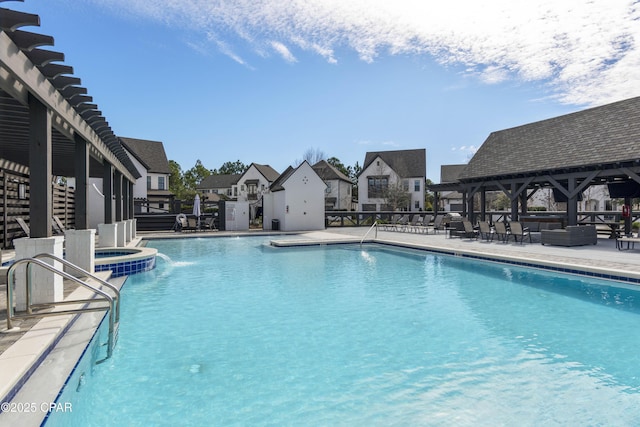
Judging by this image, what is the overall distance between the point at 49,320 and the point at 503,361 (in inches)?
223

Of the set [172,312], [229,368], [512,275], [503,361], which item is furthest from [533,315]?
[172,312]

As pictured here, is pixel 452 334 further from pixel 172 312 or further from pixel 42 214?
pixel 42 214

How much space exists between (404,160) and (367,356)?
43189 mm

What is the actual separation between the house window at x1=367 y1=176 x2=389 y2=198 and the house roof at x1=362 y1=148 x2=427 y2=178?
1.72 m

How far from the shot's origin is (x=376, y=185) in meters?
44.4

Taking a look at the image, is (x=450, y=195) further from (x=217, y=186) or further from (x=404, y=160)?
(x=217, y=186)

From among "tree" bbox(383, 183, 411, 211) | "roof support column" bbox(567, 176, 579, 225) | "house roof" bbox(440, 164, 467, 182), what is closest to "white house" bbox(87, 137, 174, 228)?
"tree" bbox(383, 183, 411, 211)

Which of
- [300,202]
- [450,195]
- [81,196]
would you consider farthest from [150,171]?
[450,195]

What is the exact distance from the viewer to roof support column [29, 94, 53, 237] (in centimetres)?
514

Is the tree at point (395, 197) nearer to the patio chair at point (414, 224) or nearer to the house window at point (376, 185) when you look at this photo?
the house window at point (376, 185)

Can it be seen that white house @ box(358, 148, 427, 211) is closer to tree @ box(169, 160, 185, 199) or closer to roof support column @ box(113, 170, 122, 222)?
tree @ box(169, 160, 185, 199)

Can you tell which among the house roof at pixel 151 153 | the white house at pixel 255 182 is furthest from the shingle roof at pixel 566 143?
the white house at pixel 255 182

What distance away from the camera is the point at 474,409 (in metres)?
3.42

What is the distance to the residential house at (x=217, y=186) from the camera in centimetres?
6481
